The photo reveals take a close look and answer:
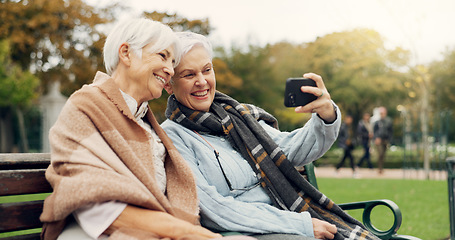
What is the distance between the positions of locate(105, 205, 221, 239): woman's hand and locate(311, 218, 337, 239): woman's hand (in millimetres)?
875

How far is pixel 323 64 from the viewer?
30.6m

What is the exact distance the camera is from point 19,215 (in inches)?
79.1

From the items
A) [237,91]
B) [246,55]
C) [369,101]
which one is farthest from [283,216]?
[369,101]

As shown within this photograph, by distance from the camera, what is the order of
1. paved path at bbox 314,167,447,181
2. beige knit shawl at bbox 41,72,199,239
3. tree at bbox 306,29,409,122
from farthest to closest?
tree at bbox 306,29,409,122 < paved path at bbox 314,167,447,181 < beige knit shawl at bbox 41,72,199,239

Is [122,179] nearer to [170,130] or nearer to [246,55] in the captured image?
Result: [170,130]

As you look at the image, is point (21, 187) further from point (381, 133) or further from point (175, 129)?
point (381, 133)

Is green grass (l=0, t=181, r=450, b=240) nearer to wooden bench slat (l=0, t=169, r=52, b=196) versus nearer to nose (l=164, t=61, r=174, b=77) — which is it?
wooden bench slat (l=0, t=169, r=52, b=196)

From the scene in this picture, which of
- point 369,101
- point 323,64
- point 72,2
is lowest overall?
point 369,101

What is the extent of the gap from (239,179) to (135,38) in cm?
99

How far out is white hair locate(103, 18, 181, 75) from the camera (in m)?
2.21

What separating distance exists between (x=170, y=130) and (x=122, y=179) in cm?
94

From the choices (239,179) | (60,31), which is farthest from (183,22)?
(239,179)

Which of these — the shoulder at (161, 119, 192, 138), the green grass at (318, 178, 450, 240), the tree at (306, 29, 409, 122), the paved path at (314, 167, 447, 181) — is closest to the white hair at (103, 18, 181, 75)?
the shoulder at (161, 119, 192, 138)

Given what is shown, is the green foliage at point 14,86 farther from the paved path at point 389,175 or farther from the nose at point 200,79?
the nose at point 200,79
